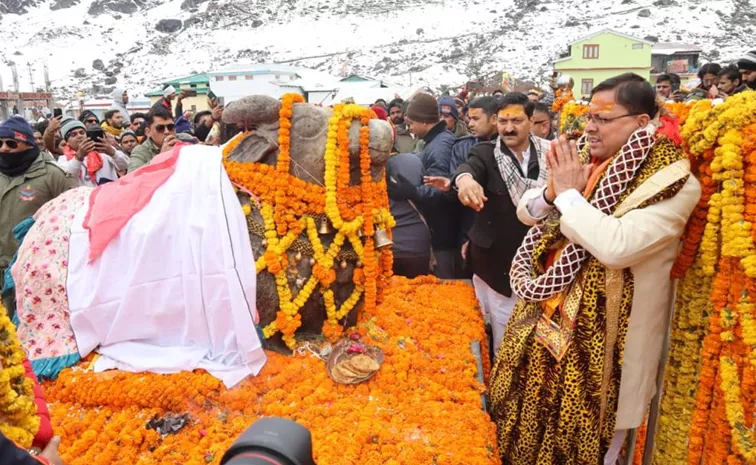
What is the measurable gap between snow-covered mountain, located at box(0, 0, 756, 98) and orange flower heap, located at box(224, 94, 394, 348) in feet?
166

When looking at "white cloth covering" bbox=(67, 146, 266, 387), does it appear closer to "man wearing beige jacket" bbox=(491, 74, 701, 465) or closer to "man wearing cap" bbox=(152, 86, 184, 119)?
"man wearing beige jacket" bbox=(491, 74, 701, 465)

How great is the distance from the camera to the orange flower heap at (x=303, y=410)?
2.40 meters

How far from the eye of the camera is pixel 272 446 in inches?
51.1

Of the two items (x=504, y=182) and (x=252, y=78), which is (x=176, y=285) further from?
(x=252, y=78)

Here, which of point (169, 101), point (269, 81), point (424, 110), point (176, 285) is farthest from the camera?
point (269, 81)

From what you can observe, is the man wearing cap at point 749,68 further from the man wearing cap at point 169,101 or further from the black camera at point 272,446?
the man wearing cap at point 169,101

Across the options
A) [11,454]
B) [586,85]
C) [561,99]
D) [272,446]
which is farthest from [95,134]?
[586,85]

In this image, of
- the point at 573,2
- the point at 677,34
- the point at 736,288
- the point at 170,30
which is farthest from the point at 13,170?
the point at 170,30

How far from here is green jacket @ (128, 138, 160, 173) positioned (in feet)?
17.6

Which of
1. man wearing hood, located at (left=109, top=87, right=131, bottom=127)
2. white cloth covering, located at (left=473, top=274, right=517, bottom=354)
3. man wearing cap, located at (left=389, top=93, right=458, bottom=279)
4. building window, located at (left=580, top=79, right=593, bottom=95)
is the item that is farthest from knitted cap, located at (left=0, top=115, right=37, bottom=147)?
building window, located at (left=580, top=79, right=593, bottom=95)

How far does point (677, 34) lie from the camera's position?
6203cm

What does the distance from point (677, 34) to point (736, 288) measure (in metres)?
71.5

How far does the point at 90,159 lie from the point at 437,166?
3.63 metres

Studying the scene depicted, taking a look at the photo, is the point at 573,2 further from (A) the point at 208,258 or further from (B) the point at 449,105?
(A) the point at 208,258
